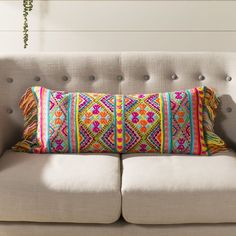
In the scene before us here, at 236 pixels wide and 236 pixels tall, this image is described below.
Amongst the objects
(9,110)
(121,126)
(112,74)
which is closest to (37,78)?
(9,110)

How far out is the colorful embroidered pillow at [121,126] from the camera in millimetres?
2172

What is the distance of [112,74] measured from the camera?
7.78ft

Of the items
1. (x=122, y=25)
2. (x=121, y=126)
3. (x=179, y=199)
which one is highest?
(x=122, y=25)

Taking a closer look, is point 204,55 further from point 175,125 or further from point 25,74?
point 25,74

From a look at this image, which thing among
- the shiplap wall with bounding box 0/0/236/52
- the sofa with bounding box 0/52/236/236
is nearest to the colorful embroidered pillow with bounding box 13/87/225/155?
the sofa with bounding box 0/52/236/236

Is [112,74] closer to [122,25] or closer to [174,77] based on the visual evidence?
[174,77]

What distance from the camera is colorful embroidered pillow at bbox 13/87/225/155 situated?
85.5 inches

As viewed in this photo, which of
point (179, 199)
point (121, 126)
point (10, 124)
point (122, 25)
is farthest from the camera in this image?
point (122, 25)

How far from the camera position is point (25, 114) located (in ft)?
7.53

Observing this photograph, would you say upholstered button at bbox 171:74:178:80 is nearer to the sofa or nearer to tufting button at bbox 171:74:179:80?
tufting button at bbox 171:74:179:80

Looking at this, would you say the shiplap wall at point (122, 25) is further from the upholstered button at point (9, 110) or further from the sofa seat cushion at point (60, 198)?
the sofa seat cushion at point (60, 198)

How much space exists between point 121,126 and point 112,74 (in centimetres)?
32

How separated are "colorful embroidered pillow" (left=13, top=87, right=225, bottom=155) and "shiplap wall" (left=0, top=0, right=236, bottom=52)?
1.01 metres

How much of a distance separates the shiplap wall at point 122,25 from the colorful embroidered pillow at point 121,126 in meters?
1.01
